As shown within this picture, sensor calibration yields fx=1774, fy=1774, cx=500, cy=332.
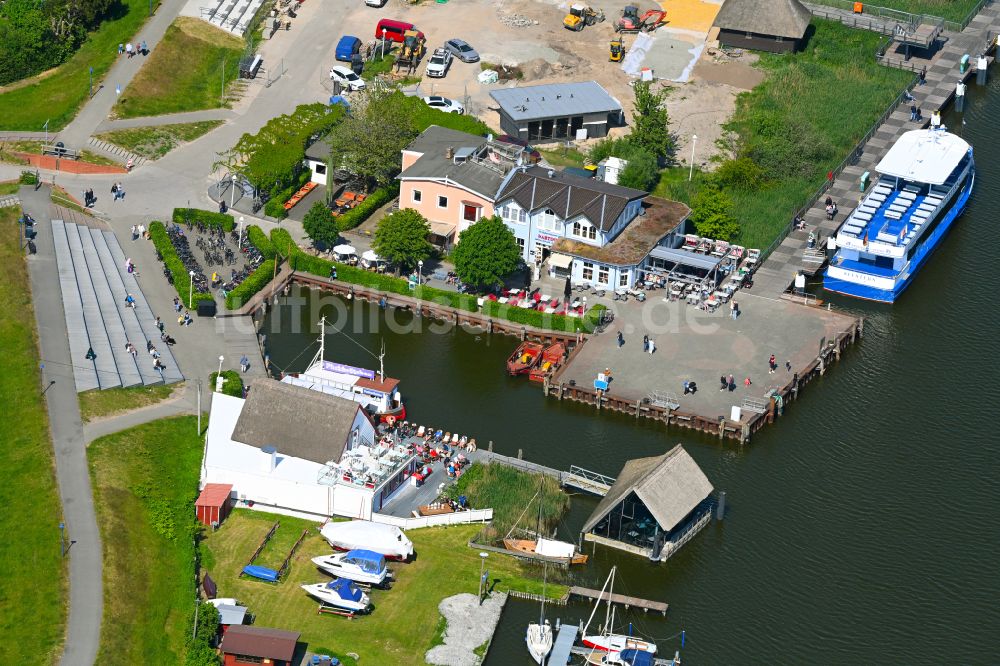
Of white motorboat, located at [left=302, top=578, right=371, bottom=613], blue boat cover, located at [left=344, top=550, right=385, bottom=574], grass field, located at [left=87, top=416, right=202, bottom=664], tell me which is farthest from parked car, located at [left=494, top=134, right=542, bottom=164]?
white motorboat, located at [left=302, top=578, right=371, bottom=613]

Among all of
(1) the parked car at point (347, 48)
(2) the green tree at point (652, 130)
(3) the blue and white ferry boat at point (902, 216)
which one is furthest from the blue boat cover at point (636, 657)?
(1) the parked car at point (347, 48)

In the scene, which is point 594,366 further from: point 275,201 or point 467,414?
point 275,201

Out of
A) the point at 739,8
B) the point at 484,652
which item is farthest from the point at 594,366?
the point at 739,8

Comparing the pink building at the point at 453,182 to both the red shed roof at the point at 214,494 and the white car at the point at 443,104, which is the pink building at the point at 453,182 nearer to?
the white car at the point at 443,104

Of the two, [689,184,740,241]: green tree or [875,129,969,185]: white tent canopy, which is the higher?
[875,129,969,185]: white tent canopy

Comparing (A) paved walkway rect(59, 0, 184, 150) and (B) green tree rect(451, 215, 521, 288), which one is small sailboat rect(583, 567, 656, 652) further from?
(A) paved walkway rect(59, 0, 184, 150)

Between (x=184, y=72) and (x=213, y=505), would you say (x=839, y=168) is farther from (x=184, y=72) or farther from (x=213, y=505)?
(x=213, y=505)
